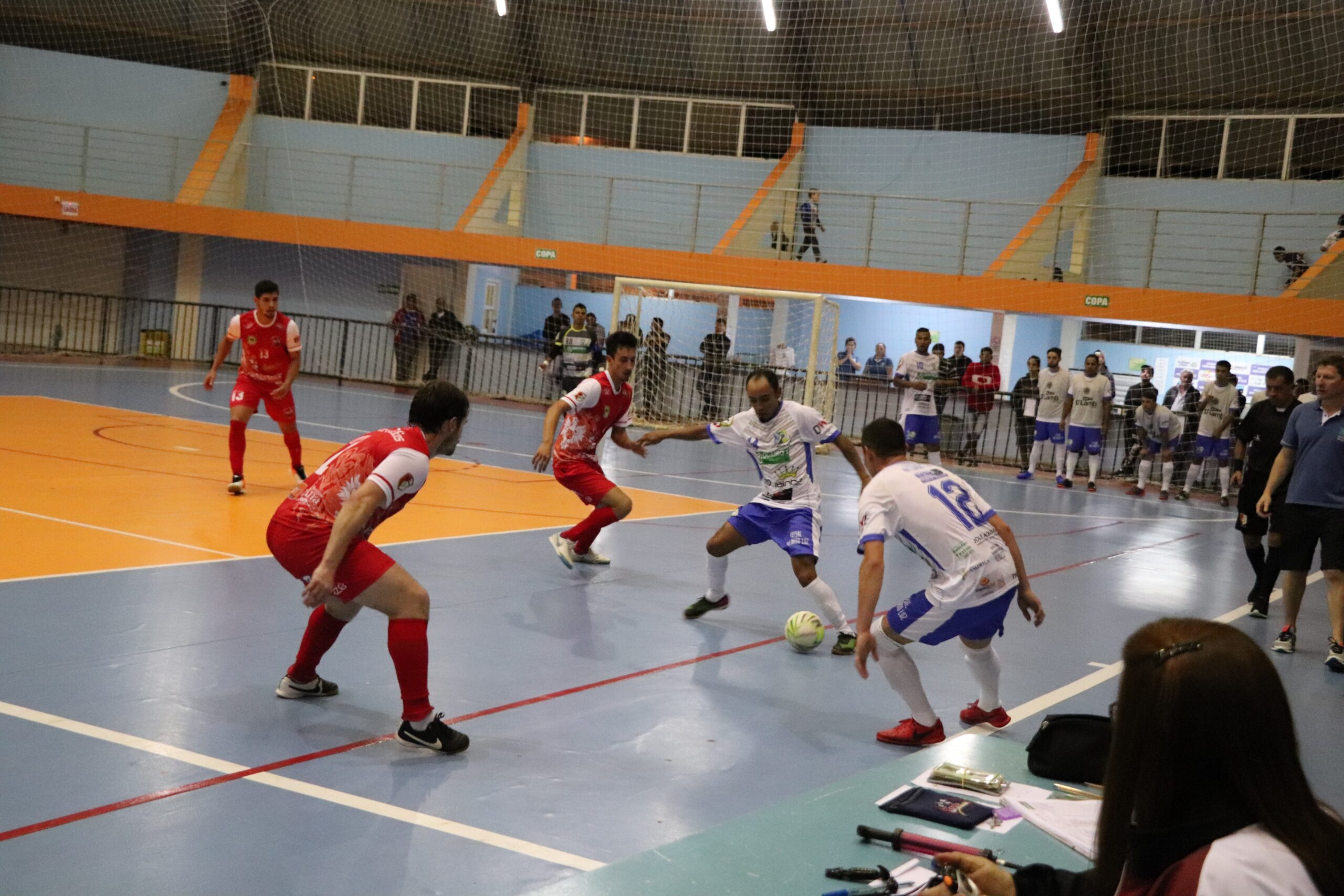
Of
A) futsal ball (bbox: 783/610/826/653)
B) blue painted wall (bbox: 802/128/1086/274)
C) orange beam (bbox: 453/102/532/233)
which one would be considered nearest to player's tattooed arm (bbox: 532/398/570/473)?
futsal ball (bbox: 783/610/826/653)

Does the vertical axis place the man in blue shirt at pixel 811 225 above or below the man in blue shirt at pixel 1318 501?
above

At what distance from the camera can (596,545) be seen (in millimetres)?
10602

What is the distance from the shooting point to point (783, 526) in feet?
26.2

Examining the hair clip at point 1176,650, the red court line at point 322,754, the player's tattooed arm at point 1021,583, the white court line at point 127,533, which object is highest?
the hair clip at point 1176,650

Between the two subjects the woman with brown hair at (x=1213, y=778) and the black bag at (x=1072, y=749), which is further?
the black bag at (x=1072, y=749)

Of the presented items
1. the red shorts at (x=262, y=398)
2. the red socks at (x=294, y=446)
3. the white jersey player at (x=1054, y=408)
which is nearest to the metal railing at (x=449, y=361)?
the white jersey player at (x=1054, y=408)

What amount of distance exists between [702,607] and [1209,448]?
47.6 ft

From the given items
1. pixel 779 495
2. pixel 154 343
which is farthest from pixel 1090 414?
pixel 154 343

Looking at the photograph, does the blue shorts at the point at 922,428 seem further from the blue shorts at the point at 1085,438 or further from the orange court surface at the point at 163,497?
the orange court surface at the point at 163,497

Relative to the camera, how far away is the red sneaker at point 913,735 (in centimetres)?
577

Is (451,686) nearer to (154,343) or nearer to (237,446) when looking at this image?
(237,446)

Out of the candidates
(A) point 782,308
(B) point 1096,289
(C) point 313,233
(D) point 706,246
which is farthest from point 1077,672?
(C) point 313,233

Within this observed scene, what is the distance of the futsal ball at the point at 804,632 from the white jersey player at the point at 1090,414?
42.2 feet

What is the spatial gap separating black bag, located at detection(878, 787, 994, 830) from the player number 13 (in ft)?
7.07
